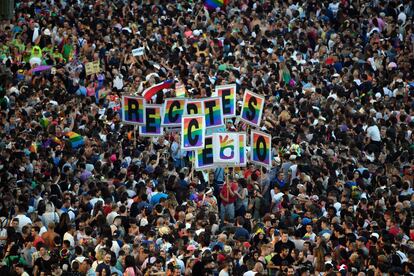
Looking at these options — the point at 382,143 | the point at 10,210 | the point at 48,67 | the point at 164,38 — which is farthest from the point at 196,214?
the point at 164,38

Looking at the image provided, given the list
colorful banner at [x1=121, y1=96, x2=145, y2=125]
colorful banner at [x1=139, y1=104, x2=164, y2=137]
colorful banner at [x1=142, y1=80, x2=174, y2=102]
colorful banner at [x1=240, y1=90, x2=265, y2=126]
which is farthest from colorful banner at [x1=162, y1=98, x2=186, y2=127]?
colorful banner at [x1=142, y1=80, x2=174, y2=102]

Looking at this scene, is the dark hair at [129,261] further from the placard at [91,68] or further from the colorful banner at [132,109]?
the placard at [91,68]

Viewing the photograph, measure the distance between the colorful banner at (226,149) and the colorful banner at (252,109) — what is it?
1.69 m

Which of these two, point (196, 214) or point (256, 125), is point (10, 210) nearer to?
point (196, 214)

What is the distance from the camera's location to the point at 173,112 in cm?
2883

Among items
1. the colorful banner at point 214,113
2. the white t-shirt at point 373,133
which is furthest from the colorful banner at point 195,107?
the white t-shirt at point 373,133

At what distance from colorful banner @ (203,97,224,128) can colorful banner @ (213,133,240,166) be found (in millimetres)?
1490

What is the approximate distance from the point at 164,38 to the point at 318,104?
5915 millimetres

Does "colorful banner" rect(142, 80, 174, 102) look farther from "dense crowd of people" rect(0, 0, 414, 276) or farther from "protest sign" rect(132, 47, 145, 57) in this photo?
"protest sign" rect(132, 47, 145, 57)

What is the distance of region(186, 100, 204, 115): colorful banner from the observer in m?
28.1

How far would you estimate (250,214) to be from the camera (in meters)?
25.8

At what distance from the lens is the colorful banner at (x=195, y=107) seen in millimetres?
28127

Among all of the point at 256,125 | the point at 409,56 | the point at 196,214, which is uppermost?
the point at 409,56

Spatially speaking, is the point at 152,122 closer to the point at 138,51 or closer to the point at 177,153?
the point at 177,153
